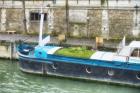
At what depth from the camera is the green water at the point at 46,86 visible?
2408cm

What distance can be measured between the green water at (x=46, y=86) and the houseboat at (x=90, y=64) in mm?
372

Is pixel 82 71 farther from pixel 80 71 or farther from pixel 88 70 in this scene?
pixel 88 70

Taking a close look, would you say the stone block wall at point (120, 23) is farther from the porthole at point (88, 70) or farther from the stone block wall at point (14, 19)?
the porthole at point (88, 70)

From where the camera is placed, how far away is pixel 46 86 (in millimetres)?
24891

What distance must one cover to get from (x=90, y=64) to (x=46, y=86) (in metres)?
2.71

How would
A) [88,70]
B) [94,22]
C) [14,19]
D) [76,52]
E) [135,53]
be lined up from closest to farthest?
[135,53], [88,70], [76,52], [94,22], [14,19]

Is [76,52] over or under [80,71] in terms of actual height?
over

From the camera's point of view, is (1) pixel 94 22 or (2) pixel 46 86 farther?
(1) pixel 94 22

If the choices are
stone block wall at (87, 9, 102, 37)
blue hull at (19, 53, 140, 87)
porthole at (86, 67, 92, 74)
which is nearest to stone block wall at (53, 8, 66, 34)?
stone block wall at (87, 9, 102, 37)

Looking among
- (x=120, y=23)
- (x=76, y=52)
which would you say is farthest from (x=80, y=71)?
(x=120, y=23)

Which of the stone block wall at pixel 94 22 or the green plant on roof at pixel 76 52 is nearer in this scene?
the green plant on roof at pixel 76 52

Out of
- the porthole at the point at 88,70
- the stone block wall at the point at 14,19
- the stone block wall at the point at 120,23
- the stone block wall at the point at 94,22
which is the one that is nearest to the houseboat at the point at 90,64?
the porthole at the point at 88,70

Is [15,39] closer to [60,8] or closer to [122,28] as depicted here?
[60,8]

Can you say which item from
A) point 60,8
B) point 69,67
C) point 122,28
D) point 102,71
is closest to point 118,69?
point 102,71
